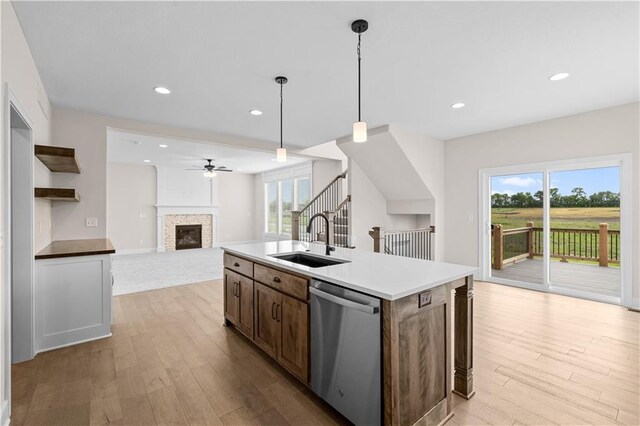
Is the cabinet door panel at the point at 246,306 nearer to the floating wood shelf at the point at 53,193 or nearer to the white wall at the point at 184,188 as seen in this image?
the floating wood shelf at the point at 53,193

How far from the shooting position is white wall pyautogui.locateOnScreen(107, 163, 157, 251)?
865cm

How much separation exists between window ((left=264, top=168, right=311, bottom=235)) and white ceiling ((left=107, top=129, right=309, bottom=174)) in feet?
1.72

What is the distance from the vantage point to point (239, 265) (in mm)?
3014

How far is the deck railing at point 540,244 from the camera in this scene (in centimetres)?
563

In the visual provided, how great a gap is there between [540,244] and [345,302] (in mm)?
5677

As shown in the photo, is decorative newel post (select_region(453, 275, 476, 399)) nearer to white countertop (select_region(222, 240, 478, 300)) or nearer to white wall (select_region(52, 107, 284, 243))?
white countertop (select_region(222, 240, 478, 300))

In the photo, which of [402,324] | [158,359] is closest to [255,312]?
[158,359]

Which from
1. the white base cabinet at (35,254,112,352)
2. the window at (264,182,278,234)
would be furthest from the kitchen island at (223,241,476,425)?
the window at (264,182,278,234)

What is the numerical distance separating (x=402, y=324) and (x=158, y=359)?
229cm

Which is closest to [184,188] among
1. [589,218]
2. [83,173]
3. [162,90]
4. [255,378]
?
[83,173]

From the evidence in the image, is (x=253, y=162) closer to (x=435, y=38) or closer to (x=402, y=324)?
(x=435, y=38)

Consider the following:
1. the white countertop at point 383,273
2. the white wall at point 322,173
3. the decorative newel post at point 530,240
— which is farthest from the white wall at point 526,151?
the white countertop at point 383,273

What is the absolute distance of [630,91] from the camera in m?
3.58

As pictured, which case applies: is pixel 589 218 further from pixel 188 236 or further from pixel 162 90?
pixel 188 236
